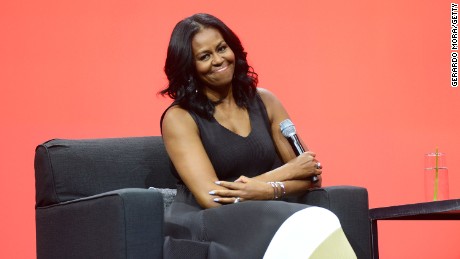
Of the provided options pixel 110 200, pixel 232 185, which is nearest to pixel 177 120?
Result: pixel 232 185

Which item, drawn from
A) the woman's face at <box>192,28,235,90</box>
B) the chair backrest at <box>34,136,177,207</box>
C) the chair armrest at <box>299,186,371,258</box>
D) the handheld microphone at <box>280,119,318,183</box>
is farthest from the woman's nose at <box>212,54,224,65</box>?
the chair armrest at <box>299,186,371,258</box>

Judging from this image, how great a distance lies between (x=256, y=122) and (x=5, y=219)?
1.19 metres

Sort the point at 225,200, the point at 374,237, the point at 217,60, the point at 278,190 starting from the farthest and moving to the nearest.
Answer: the point at 374,237, the point at 217,60, the point at 278,190, the point at 225,200

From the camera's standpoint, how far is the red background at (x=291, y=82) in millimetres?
3398

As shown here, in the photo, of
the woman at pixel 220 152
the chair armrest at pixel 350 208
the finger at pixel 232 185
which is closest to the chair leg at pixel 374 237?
the chair armrest at pixel 350 208

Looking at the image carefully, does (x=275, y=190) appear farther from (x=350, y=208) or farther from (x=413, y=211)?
(x=413, y=211)

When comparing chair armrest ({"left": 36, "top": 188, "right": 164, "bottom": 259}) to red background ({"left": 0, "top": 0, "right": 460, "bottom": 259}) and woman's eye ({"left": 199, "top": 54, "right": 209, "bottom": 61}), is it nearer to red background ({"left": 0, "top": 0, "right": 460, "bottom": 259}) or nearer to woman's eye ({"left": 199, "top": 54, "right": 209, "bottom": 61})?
woman's eye ({"left": 199, "top": 54, "right": 209, "bottom": 61})

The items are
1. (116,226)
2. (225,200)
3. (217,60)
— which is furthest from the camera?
(217,60)

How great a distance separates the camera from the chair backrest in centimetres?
275

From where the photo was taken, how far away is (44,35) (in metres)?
3.43

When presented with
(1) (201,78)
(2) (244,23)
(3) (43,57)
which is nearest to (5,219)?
(3) (43,57)

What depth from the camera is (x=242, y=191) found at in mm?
2582

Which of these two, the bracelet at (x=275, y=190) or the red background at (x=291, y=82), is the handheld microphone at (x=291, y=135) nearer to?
the bracelet at (x=275, y=190)

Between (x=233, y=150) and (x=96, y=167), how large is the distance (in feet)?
1.62
